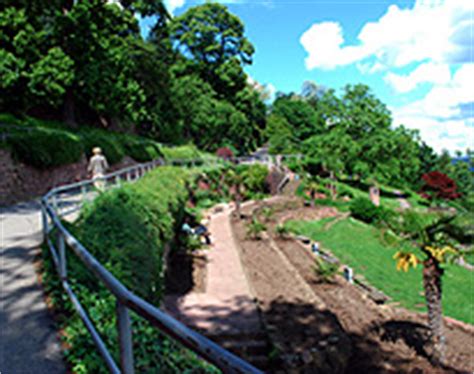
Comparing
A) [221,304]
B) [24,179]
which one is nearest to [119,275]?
[221,304]

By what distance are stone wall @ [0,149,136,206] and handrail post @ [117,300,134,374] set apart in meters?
12.2

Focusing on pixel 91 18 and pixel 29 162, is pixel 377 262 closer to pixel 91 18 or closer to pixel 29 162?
pixel 29 162

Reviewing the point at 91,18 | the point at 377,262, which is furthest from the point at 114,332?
the point at 91,18

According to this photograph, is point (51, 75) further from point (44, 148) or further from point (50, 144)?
point (44, 148)

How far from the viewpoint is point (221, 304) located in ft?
34.0

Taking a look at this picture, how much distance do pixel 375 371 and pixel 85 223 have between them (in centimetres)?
696

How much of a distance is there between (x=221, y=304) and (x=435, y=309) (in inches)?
219

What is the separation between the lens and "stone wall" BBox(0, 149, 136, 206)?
1245cm

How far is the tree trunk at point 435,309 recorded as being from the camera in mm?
9703

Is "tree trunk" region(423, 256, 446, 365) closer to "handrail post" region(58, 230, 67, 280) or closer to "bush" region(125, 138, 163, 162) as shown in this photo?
"handrail post" region(58, 230, 67, 280)

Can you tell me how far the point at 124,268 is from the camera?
558 cm

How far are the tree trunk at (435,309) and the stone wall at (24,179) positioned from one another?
1278 centimetres

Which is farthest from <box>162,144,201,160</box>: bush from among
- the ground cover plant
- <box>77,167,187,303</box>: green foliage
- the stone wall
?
<box>77,167,187,303</box>: green foliage

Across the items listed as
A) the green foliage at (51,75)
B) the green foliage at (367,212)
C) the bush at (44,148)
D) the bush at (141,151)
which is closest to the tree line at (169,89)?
the green foliage at (51,75)
